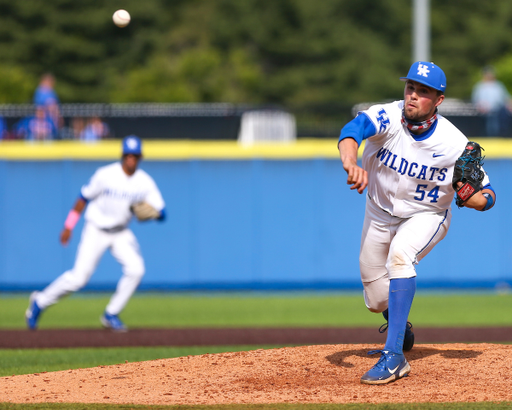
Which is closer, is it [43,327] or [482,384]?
[482,384]

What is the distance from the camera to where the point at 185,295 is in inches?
583

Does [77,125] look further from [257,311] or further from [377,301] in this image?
[377,301]

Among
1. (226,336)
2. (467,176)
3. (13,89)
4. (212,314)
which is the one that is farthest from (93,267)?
(13,89)

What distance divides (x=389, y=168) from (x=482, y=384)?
152 centimetres

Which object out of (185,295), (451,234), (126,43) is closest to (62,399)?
(185,295)

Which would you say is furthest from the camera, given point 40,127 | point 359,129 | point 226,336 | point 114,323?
point 40,127

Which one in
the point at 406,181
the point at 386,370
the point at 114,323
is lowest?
the point at 114,323

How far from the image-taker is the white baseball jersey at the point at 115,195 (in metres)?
9.62

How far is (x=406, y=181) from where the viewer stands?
5496 millimetres

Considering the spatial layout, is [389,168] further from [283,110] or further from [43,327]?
[283,110]

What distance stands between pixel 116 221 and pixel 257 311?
3128 millimetres

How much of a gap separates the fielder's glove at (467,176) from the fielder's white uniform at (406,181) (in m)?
0.09

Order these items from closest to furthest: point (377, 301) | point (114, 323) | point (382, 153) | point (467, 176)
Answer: point (467, 176) < point (382, 153) < point (377, 301) < point (114, 323)

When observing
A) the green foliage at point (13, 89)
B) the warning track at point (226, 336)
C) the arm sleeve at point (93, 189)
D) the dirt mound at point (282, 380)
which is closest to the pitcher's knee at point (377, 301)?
the dirt mound at point (282, 380)
